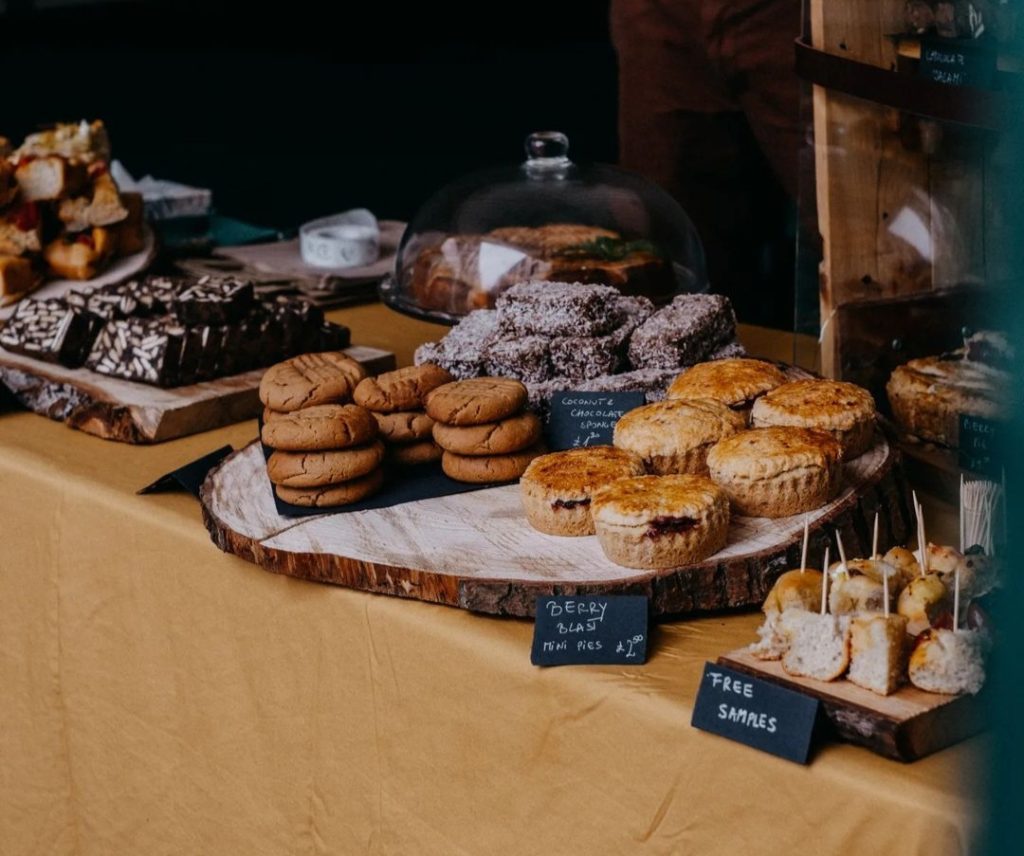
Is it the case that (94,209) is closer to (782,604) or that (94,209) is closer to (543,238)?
(543,238)

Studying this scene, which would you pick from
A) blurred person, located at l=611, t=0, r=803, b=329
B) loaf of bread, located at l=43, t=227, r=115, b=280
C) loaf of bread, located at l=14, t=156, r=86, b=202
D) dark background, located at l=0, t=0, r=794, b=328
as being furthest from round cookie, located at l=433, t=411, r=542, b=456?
dark background, located at l=0, t=0, r=794, b=328

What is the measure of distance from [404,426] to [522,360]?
21cm

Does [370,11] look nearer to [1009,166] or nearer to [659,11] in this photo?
[659,11]

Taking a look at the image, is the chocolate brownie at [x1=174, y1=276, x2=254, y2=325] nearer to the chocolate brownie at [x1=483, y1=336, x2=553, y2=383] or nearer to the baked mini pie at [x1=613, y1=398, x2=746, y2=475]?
the chocolate brownie at [x1=483, y1=336, x2=553, y2=383]

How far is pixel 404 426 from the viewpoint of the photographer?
1708 millimetres

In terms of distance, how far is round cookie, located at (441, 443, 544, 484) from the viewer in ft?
5.34

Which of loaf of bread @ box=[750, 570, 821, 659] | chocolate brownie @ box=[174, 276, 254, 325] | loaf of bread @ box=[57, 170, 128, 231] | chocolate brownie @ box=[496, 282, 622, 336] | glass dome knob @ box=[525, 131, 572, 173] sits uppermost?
glass dome knob @ box=[525, 131, 572, 173]

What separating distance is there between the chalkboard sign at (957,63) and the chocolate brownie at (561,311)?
54cm

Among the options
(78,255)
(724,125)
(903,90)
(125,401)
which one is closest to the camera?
(903,90)

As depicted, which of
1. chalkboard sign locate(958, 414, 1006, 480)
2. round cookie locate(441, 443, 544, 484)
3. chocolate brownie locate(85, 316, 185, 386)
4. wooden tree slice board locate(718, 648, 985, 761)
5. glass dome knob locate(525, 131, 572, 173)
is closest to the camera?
wooden tree slice board locate(718, 648, 985, 761)

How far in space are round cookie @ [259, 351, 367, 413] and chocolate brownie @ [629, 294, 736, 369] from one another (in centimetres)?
40

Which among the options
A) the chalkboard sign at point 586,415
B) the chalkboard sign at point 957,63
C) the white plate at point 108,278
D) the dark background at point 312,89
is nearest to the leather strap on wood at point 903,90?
the chalkboard sign at point 957,63

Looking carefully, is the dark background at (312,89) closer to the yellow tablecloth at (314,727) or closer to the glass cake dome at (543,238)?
the glass cake dome at (543,238)

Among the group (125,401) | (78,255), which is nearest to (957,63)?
(125,401)
